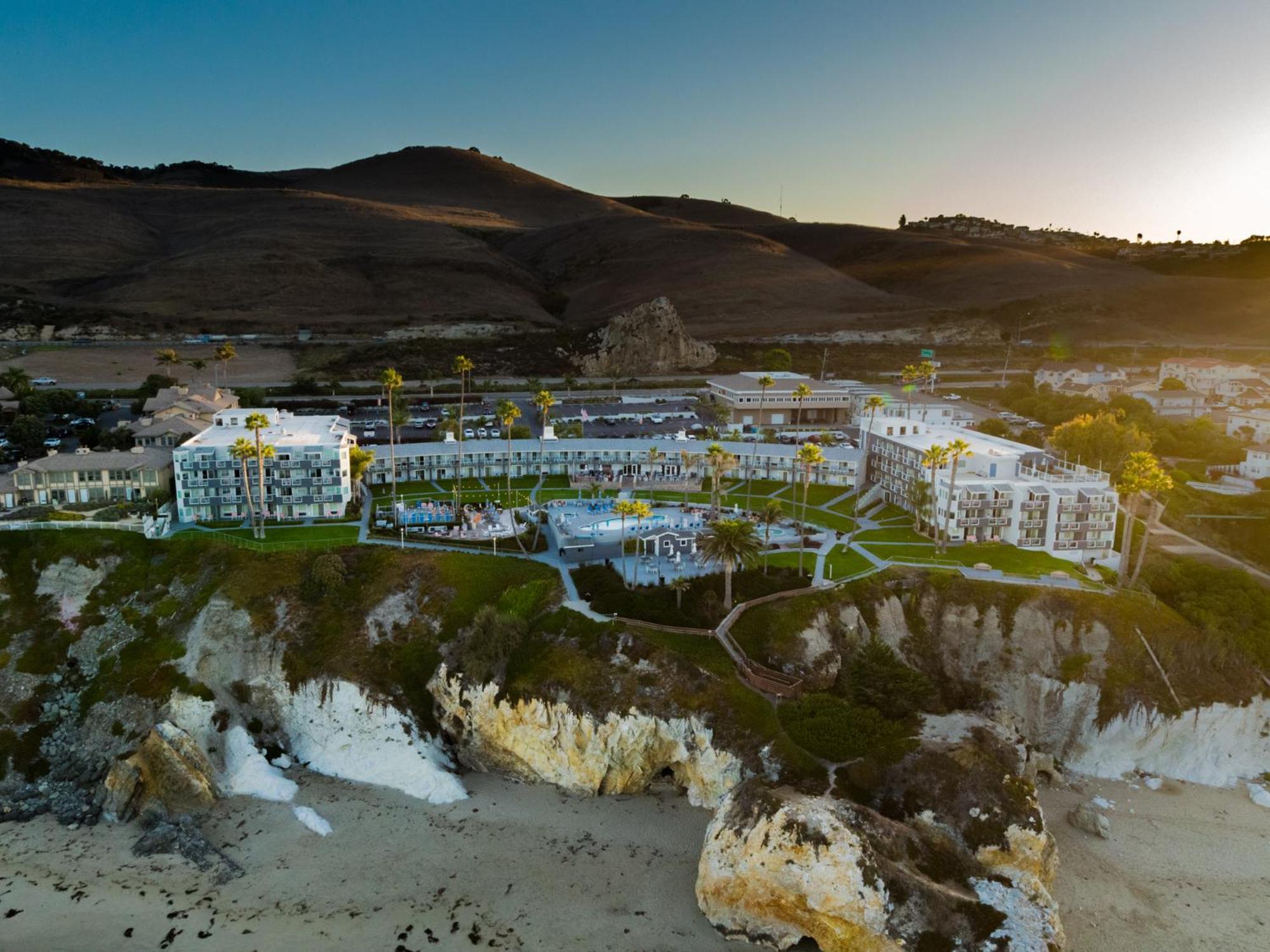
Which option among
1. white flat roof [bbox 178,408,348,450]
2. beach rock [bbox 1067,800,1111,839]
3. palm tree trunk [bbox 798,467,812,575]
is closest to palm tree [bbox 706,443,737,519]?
palm tree trunk [bbox 798,467,812,575]

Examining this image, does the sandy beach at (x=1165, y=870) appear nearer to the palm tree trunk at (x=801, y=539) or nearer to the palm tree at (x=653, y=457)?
the palm tree trunk at (x=801, y=539)

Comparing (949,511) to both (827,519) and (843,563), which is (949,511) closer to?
(827,519)

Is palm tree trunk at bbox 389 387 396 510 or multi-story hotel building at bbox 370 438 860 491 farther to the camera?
multi-story hotel building at bbox 370 438 860 491

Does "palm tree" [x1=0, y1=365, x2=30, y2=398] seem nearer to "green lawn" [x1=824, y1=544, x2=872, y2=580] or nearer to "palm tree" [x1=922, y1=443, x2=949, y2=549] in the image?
"green lawn" [x1=824, y1=544, x2=872, y2=580]

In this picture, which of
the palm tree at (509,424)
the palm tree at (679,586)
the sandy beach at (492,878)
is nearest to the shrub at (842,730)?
the sandy beach at (492,878)

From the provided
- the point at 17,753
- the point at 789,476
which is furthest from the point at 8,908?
the point at 789,476

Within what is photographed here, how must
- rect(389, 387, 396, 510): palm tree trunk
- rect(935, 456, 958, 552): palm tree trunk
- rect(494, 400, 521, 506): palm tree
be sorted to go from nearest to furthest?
rect(935, 456, 958, 552): palm tree trunk, rect(389, 387, 396, 510): palm tree trunk, rect(494, 400, 521, 506): palm tree
